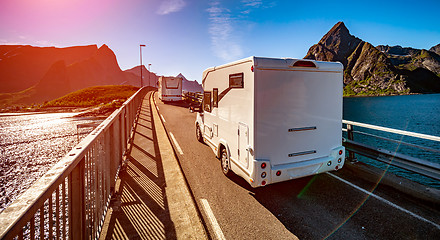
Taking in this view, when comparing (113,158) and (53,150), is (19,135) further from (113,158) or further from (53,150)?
(113,158)

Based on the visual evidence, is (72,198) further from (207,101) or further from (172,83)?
(172,83)

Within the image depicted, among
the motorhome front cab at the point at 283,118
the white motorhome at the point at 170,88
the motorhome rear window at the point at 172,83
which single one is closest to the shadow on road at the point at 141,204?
the motorhome front cab at the point at 283,118

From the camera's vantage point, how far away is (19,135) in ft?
38.1

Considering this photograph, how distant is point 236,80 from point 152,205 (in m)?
3.57

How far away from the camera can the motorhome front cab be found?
4840 millimetres

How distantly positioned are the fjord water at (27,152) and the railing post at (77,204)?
153 inches

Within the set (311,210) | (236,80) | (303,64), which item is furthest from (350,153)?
(236,80)

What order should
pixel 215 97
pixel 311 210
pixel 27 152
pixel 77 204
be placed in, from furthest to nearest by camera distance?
pixel 27 152
pixel 215 97
pixel 311 210
pixel 77 204

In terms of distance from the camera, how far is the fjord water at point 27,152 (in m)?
6.17

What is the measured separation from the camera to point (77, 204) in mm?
2748

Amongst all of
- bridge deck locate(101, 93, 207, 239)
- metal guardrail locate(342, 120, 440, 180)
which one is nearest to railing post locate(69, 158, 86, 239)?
bridge deck locate(101, 93, 207, 239)

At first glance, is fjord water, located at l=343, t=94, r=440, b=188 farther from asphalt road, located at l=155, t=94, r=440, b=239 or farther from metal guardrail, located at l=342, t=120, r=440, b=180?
asphalt road, located at l=155, t=94, r=440, b=239

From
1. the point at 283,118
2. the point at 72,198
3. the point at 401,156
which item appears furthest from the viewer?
the point at 401,156

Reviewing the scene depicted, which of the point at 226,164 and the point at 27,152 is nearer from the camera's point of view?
the point at 226,164
